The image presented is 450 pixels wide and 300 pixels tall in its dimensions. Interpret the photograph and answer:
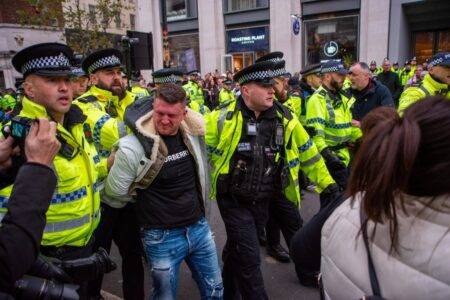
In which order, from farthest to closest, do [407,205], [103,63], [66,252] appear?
[103,63] < [66,252] < [407,205]

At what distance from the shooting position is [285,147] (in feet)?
11.1

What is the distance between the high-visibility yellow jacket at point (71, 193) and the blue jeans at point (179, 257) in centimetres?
50

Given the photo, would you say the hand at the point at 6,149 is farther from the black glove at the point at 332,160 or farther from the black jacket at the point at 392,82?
the black jacket at the point at 392,82

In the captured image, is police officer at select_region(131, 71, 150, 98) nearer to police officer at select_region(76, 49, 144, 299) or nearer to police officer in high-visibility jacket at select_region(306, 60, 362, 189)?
A: police officer at select_region(76, 49, 144, 299)

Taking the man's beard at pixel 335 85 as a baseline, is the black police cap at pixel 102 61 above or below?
above

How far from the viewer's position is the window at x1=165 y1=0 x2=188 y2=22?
2531 centimetres

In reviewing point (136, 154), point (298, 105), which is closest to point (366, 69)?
point (298, 105)

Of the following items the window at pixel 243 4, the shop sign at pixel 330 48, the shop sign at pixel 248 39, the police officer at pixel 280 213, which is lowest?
the police officer at pixel 280 213

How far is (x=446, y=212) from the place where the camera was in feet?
3.69

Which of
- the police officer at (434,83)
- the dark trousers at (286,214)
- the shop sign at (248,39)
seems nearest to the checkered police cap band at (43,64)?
the dark trousers at (286,214)

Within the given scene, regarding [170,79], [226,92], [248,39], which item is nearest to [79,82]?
[170,79]

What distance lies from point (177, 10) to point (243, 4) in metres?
5.15

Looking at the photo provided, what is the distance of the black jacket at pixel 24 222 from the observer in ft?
4.27

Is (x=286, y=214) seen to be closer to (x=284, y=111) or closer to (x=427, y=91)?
(x=284, y=111)
